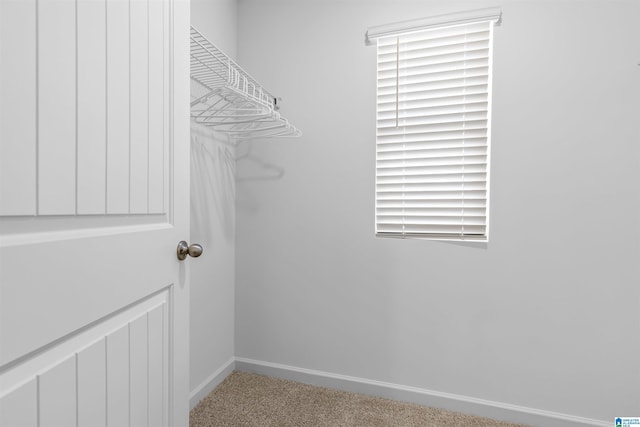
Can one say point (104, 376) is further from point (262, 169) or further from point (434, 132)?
point (434, 132)

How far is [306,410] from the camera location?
1571 mm

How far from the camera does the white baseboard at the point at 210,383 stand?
1.56m

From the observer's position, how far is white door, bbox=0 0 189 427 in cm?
52

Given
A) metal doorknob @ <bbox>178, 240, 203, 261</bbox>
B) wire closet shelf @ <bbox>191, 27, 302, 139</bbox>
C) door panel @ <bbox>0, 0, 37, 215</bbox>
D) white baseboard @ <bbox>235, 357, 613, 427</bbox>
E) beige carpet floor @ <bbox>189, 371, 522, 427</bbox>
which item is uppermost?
wire closet shelf @ <bbox>191, 27, 302, 139</bbox>

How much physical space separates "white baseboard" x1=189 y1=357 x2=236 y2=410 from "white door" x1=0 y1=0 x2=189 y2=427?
2.07ft

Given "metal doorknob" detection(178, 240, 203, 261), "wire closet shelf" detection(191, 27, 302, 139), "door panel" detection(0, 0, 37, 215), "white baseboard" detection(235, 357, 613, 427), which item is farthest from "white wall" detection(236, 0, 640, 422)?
"door panel" detection(0, 0, 37, 215)

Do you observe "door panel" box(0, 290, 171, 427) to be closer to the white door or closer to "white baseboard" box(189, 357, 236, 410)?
the white door

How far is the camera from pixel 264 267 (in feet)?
6.14

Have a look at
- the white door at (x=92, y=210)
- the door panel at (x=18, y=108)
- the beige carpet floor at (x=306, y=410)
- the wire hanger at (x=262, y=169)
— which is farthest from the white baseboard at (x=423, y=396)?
the door panel at (x=18, y=108)

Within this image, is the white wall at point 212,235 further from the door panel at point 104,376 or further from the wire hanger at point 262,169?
the door panel at point 104,376

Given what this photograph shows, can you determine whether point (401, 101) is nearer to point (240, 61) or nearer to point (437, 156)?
point (437, 156)

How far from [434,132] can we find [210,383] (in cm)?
173

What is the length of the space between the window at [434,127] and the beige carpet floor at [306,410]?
0.86 metres

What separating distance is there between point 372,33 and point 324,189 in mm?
823
